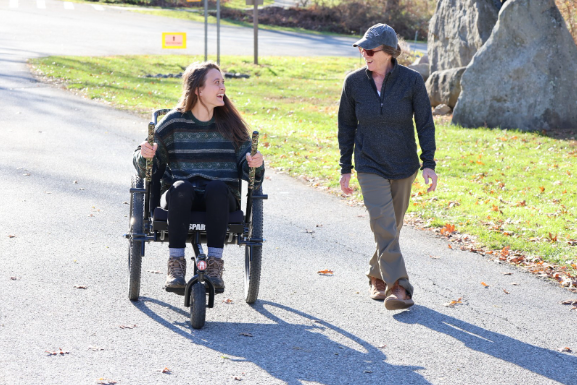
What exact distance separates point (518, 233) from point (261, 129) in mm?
6487

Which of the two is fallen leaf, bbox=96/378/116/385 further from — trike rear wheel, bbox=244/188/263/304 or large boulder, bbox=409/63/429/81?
large boulder, bbox=409/63/429/81

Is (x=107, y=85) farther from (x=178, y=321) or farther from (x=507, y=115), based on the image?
(x=178, y=321)

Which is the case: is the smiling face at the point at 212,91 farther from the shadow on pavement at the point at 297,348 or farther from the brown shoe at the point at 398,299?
the brown shoe at the point at 398,299

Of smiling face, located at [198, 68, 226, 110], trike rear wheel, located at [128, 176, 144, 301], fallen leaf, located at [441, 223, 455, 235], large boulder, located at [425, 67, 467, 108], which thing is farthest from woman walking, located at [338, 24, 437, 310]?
large boulder, located at [425, 67, 467, 108]

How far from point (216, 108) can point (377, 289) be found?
1.71 m

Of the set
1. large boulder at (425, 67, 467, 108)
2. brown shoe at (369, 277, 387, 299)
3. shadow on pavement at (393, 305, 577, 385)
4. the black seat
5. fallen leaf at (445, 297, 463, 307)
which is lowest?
fallen leaf at (445, 297, 463, 307)

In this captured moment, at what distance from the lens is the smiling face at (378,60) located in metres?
4.89

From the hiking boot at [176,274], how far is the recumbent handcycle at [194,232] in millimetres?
60

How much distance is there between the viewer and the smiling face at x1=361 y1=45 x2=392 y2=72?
489 cm

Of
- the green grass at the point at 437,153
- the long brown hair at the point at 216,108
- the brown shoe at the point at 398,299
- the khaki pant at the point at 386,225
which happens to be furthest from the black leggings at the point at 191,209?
the green grass at the point at 437,153

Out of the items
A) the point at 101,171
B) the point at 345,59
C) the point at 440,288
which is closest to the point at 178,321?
the point at 440,288

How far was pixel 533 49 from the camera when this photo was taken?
12711 mm

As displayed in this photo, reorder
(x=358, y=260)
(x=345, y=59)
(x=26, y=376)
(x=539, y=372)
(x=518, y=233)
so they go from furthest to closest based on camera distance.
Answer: (x=345, y=59) < (x=518, y=233) < (x=358, y=260) < (x=539, y=372) < (x=26, y=376)

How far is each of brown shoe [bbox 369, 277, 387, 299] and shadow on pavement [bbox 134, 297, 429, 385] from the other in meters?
0.62
